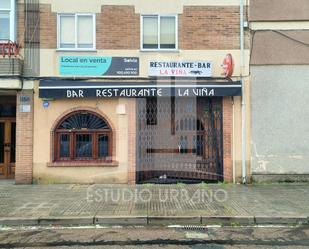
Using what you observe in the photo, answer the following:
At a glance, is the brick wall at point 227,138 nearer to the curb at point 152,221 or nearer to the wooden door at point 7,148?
the curb at point 152,221

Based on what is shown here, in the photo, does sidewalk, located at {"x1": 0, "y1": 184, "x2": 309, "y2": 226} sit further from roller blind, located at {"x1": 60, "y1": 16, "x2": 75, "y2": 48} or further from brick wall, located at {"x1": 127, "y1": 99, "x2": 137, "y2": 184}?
roller blind, located at {"x1": 60, "y1": 16, "x2": 75, "y2": 48}

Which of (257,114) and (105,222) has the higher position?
(257,114)

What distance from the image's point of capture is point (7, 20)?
1218 cm

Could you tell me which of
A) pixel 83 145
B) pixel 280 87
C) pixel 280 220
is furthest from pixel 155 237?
pixel 280 87

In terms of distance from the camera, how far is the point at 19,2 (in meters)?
12.2

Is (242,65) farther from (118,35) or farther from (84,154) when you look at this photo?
(84,154)

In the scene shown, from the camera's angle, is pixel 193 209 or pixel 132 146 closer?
pixel 193 209

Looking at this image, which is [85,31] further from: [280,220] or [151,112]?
[280,220]

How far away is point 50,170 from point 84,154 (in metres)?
1.22

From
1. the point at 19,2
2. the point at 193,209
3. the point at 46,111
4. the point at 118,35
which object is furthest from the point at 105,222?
the point at 19,2

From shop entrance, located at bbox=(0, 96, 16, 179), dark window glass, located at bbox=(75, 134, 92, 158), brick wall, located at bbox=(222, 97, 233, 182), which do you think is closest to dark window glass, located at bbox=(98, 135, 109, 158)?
dark window glass, located at bbox=(75, 134, 92, 158)

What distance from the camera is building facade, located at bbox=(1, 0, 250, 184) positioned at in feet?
39.7

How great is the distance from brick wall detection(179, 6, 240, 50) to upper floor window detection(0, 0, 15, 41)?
18.4 ft

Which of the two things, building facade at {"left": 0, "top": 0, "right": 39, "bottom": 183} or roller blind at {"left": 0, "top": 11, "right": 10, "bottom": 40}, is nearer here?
building facade at {"left": 0, "top": 0, "right": 39, "bottom": 183}
